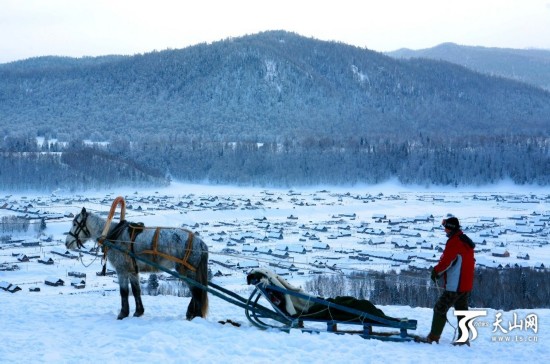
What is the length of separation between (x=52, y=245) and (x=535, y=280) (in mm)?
28445

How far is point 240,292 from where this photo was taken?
67.4ft

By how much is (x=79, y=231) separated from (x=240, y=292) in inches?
452

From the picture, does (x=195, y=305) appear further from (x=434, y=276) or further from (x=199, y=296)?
(x=434, y=276)

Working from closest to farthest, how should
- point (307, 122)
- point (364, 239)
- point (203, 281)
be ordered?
point (203, 281), point (364, 239), point (307, 122)

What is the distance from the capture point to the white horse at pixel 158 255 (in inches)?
351

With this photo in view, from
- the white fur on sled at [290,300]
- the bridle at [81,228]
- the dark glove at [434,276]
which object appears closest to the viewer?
the dark glove at [434,276]

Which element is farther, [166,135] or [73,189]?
[166,135]

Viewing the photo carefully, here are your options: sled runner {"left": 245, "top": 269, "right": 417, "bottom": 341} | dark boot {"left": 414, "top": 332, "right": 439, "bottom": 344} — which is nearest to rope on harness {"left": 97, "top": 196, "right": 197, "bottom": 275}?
sled runner {"left": 245, "top": 269, "right": 417, "bottom": 341}

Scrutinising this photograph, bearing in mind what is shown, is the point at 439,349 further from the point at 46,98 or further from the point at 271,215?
the point at 46,98

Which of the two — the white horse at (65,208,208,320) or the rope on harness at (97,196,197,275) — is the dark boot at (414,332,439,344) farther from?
the rope on harness at (97,196,197,275)

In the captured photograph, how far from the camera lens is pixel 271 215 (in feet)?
213

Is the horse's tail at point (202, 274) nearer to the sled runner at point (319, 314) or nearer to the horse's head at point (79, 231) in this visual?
the sled runner at point (319, 314)

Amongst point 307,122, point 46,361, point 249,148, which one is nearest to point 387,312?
point 46,361

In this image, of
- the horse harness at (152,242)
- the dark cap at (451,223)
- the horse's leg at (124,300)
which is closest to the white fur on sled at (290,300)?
the horse harness at (152,242)
